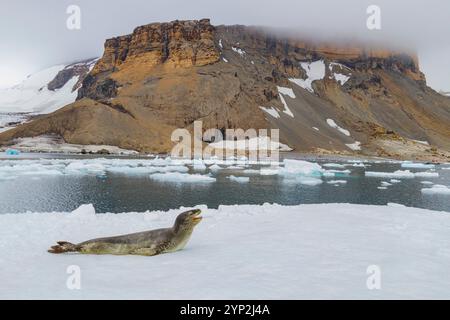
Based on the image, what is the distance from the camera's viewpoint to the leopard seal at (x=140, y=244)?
9.36 m

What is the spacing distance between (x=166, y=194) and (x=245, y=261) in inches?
982

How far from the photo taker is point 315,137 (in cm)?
13400

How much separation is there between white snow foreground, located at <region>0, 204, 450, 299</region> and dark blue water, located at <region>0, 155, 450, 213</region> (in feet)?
44.1

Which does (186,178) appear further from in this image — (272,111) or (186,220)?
(272,111)

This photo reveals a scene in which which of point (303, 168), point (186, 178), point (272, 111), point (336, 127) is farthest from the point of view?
point (336, 127)

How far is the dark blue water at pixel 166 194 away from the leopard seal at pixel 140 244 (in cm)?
1577

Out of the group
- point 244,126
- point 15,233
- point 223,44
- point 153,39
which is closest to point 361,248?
point 15,233

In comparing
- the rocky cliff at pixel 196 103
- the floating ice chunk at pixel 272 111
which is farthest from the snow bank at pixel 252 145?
the floating ice chunk at pixel 272 111

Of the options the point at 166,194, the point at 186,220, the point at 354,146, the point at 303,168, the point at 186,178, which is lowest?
the point at 166,194

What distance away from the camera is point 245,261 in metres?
8.20

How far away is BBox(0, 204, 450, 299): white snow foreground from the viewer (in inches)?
252

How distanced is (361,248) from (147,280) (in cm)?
508

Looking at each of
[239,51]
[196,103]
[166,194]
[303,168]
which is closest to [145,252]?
[166,194]

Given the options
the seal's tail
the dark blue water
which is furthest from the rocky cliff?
the seal's tail
